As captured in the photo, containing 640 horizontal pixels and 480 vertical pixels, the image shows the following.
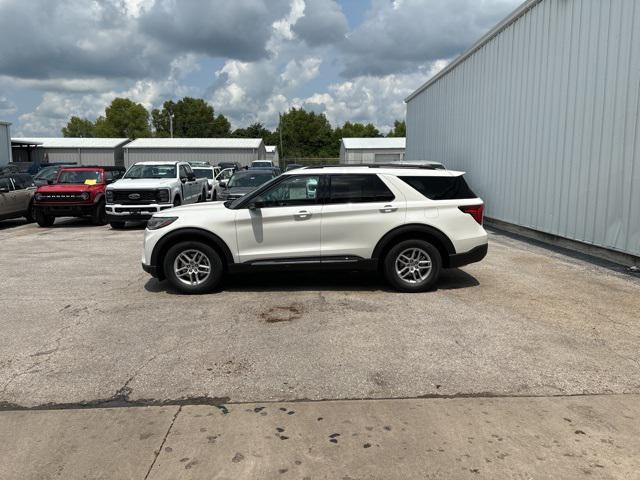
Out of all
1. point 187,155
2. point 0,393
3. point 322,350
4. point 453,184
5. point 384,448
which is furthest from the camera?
point 187,155

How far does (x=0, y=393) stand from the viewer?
13.8ft

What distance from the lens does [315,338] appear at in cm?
539

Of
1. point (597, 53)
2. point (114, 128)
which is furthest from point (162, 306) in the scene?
point (114, 128)

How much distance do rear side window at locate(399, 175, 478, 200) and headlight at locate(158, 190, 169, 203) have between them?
951 cm

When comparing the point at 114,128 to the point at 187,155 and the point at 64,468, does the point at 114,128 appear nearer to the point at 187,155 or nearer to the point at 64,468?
the point at 187,155

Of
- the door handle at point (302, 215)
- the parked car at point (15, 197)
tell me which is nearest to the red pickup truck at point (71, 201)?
the parked car at point (15, 197)

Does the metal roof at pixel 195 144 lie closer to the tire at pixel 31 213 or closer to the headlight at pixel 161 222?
the tire at pixel 31 213

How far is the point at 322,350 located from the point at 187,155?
56.1 metres

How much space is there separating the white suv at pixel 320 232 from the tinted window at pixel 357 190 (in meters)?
0.01

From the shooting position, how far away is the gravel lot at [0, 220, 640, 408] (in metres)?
4.27

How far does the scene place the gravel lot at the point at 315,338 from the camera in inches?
168

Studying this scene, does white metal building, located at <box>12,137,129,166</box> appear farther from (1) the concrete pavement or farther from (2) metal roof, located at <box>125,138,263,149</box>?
(1) the concrete pavement

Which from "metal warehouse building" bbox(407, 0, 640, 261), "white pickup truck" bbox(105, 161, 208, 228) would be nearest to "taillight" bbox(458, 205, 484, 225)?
"metal warehouse building" bbox(407, 0, 640, 261)

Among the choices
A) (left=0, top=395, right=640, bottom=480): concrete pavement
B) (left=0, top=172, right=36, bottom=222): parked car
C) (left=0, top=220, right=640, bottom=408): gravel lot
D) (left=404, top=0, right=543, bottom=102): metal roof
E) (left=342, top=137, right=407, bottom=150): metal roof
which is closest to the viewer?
(left=0, top=395, right=640, bottom=480): concrete pavement
